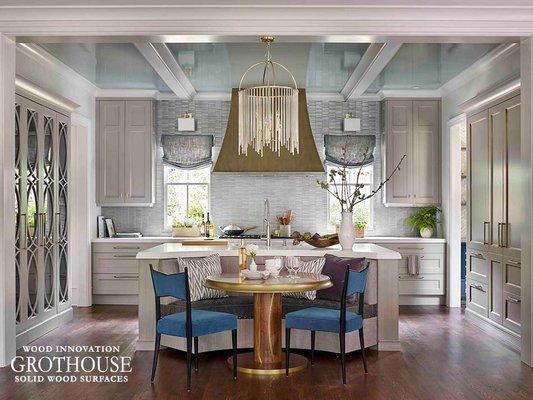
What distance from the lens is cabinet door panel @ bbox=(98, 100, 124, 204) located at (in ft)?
29.6

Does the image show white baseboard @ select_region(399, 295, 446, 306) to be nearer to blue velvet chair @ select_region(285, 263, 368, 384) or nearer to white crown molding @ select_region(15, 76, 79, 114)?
blue velvet chair @ select_region(285, 263, 368, 384)

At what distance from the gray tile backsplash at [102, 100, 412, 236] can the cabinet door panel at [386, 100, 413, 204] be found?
0.37 m

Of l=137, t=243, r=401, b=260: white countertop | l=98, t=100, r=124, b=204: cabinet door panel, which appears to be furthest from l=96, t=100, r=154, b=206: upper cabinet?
l=137, t=243, r=401, b=260: white countertop

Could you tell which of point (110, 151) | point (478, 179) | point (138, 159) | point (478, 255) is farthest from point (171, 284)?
point (110, 151)

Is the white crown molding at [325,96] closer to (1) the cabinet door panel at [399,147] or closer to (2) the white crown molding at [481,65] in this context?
(1) the cabinet door panel at [399,147]

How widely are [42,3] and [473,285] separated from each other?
5.31m

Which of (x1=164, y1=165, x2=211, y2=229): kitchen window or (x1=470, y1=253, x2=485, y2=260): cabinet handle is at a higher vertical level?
(x1=164, y1=165, x2=211, y2=229): kitchen window

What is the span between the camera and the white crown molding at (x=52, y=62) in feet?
21.1

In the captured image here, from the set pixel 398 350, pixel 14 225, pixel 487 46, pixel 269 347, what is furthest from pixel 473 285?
pixel 14 225

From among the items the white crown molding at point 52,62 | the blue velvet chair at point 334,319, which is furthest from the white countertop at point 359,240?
the blue velvet chair at point 334,319

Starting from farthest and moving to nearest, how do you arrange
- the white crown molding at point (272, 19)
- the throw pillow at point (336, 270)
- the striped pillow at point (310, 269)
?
the striped pillow at point (310, 269), the throw pillow at point (336, 270), the white crown molding at point (272, 19)

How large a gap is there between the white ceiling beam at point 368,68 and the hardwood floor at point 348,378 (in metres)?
2.80

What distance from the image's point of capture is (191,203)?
31.2ft

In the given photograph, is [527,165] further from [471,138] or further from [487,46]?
[471,138]
